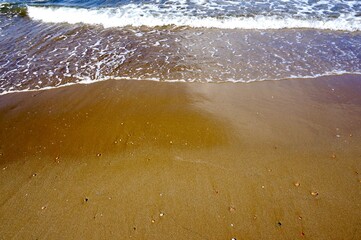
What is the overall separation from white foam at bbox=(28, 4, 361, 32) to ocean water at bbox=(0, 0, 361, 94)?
0.15ft

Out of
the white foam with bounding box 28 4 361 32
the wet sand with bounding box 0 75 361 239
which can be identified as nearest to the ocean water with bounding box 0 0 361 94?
the white foam with bounding box 28 4 361 32

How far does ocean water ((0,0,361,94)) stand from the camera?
8273mm

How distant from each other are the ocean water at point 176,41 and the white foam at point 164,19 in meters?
0.04

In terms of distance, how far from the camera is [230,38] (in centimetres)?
1039

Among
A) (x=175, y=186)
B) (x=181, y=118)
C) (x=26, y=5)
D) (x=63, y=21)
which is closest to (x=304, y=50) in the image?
(x=181, y=118)

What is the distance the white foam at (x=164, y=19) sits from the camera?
11375 mm

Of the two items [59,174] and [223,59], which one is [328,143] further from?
[59,174]

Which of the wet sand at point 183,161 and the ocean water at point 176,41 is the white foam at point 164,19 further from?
the wet sand at point 183,161

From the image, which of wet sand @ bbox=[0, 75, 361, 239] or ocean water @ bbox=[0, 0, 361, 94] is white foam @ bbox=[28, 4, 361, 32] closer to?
ocean water @ bbox=[0, 0, 361, 94]

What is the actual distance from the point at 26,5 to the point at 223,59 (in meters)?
12.4

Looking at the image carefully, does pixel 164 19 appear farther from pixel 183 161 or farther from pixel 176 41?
pixel 183 161

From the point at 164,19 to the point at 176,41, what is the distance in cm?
256

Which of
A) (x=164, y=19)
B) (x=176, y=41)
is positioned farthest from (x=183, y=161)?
(x=164, y=19)

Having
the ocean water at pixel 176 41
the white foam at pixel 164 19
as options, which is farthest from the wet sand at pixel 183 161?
the white foam at pixel 164 19
